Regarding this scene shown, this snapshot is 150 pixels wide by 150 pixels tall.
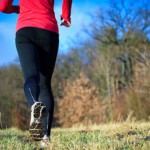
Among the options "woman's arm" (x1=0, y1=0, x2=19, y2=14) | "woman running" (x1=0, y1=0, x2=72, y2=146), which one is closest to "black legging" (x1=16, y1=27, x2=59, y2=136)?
"woman running" (x1=0, y1=0, x2=72, y2=146)

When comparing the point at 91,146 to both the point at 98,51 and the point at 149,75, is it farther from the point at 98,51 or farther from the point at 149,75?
the point at 98,51

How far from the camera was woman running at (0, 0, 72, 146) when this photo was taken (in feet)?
13.1

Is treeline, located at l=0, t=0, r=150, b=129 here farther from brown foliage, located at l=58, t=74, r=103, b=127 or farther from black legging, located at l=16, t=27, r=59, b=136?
black legging, located at l=16, t=27, r=59, b=136

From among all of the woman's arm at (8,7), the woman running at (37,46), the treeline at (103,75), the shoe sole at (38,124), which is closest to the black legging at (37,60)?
the woman running at (37,46)

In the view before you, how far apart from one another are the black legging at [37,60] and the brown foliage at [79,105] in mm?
29691

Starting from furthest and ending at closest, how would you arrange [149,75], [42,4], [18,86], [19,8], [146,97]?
[18,86]
[149,75]
[146,97]
[19,8]
[42,4]

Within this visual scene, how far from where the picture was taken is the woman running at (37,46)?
399 cm

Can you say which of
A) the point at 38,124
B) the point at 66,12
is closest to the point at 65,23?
Answer: the point at 66,12

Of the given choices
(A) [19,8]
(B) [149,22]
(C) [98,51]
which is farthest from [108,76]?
(A) [19,8]

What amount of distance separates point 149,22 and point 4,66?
54.3 ft

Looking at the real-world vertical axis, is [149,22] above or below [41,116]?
above

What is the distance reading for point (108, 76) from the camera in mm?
35250

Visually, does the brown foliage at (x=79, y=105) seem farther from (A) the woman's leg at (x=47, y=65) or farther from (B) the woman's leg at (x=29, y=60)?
(B) the woman's leg at (x=29, y=60)

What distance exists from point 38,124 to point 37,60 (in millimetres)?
802
